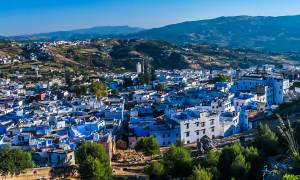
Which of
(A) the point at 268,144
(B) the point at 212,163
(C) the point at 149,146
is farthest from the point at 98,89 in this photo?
(B) the point at 212,163

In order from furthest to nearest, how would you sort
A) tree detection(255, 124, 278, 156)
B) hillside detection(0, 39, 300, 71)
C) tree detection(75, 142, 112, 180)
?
hillside detection(0, 39, 300, 71) < tree detection(255, 124, 278, 156) < tree detection(75, 142, 112, 180)

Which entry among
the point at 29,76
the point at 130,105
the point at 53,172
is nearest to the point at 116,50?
the point at 29,76

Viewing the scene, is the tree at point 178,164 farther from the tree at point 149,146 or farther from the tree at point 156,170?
the tree at point 149,146

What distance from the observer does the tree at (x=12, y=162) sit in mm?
29609

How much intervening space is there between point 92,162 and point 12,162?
5042mm

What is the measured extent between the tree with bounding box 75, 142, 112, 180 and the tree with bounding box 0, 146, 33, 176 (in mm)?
3350

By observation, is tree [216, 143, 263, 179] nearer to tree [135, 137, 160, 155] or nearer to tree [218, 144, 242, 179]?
tree [218, 144, 242, 179]

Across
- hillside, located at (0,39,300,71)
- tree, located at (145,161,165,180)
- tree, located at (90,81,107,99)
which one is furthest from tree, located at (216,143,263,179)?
hillside, located at (0,39,300,71)

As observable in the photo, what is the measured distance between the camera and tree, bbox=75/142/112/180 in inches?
1133

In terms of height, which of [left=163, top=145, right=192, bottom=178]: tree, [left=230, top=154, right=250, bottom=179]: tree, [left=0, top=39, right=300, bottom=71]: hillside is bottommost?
[left=0, top=39, right=300, bottom=71]: hillside

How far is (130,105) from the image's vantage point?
2120 inches

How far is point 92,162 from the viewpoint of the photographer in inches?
1136

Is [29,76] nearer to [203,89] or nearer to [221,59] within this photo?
[203,89]

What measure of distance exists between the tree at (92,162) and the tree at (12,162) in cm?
335
